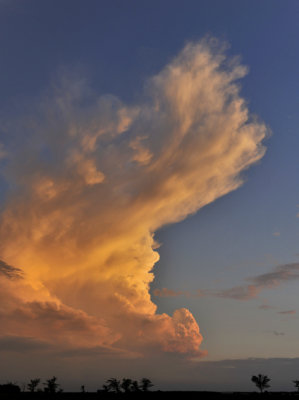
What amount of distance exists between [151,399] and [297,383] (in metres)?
76.6

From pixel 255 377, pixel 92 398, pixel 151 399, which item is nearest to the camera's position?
pixel 151 399

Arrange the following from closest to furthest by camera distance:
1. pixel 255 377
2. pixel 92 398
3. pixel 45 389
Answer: pixel 92 398 → pixel 45 389 → pixel 255 377

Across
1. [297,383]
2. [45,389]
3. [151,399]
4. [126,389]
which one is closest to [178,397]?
[151,399]

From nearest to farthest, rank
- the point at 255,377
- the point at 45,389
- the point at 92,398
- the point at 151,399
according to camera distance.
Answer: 1. the point at 151,399
2. the point at 92,398
3. the point at 45,389
4. the point at 255,377

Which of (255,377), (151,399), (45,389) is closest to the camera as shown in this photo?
(151,399)

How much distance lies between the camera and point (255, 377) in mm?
153750

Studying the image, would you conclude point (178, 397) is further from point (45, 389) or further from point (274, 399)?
point (45, 389)

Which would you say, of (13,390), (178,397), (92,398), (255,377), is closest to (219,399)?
(178,397)

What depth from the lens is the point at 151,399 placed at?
106 metres

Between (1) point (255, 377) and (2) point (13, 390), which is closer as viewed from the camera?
(2) point (13, 390)

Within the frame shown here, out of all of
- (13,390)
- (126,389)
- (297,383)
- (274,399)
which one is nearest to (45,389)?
(13,390)

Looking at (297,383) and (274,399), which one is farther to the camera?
(297,383)

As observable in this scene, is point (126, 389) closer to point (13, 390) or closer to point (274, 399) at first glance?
point (13, 390)

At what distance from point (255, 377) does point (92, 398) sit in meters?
70.4
